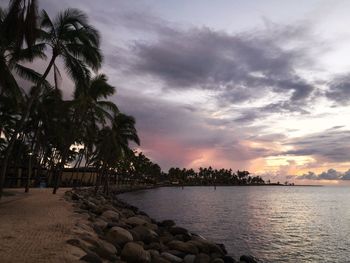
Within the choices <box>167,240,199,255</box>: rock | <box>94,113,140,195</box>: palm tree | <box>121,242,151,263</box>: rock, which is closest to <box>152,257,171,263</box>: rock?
<box>121,242,151,263</box>: rock

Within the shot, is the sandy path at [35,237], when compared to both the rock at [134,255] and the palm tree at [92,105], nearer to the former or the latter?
the rock at [134,255]

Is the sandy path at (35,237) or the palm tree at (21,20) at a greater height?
the palm tree at (21,20)

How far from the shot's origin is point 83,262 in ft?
33.3

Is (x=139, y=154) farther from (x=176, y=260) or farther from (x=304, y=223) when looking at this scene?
(x=176, y=260)

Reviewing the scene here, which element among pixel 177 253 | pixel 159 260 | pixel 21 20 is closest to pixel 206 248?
pixel 177 253

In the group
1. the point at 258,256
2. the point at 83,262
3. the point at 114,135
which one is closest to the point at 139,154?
the point at 114,135

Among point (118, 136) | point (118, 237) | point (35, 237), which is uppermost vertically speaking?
point (118, 136)

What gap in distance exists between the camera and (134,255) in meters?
13.4

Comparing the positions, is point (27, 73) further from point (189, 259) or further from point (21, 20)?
point (189, 259)

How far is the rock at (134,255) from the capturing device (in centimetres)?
1332

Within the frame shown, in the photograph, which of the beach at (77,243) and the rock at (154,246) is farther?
the rock at (154,246)

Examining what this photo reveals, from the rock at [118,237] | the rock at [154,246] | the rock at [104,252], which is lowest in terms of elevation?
the rock at [154,246]

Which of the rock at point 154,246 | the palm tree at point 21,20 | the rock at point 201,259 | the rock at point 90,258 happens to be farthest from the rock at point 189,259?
the palm tree at point 21,20

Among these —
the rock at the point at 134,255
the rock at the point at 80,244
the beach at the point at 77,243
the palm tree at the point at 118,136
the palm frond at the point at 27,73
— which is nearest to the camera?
the beach at the point at 77,243
